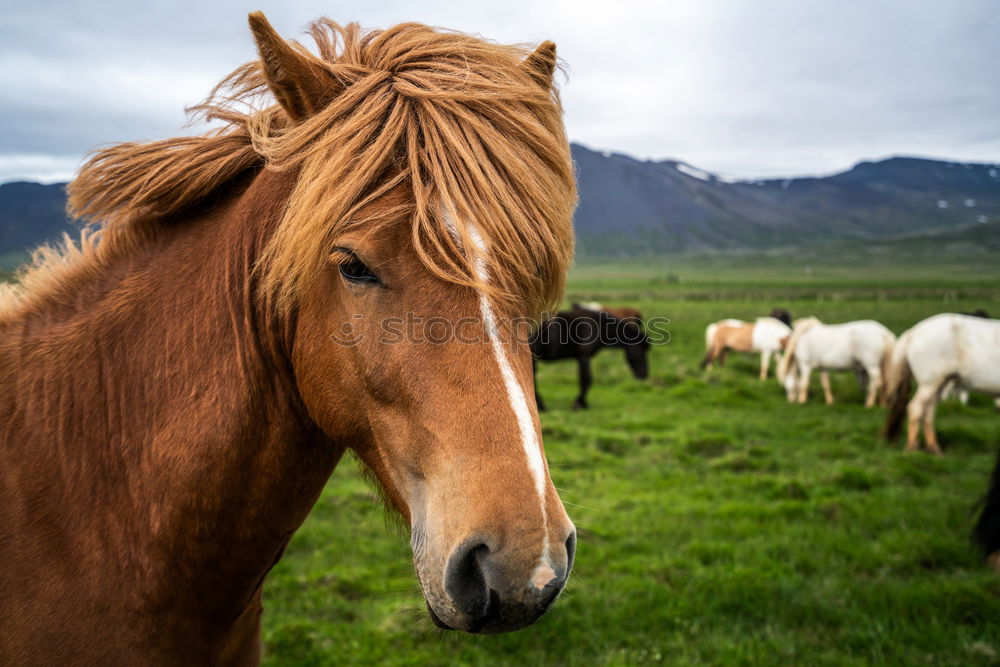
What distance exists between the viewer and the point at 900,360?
34.9 ft

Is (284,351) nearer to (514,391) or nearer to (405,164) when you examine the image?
(405,164)

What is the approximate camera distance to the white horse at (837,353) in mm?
13977

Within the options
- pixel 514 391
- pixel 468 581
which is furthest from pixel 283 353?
pixel 468 581

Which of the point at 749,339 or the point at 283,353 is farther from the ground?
the point at 283,353

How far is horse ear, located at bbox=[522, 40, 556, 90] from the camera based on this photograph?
6.54 ft

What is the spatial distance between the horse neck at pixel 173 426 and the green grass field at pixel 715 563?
65 cm

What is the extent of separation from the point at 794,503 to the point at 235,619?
7180mm

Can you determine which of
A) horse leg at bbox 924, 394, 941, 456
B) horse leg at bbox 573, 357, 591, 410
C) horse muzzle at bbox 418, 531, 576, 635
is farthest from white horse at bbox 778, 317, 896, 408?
horse muzzle at bbox 418, 531, 576, 635

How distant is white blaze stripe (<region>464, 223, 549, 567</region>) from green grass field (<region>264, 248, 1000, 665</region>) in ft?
1.23

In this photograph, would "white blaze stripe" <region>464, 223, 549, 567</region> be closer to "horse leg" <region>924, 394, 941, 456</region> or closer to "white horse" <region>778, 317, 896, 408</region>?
"horse leg" <region>924, 394, 941, 456</region>

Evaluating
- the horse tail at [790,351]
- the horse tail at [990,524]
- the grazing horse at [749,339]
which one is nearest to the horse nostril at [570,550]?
the horse tail at [990,524]

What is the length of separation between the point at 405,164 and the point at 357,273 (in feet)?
1.21

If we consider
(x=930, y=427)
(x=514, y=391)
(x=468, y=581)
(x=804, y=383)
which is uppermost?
(x=514, y=391)

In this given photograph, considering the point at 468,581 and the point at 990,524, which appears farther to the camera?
the point at 990,524
